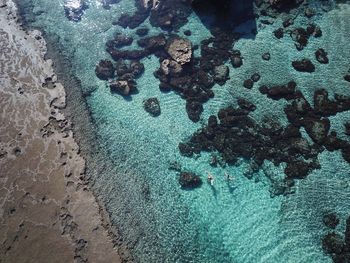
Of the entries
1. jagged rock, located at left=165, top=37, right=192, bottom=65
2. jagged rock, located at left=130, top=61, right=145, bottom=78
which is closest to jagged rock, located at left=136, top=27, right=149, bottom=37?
jagged rock, located at left=165, top=37, right=192, bottom=65

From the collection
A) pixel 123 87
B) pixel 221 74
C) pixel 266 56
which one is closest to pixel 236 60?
pixel 221 74

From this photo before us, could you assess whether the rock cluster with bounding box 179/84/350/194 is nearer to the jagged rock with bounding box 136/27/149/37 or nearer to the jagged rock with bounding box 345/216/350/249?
the jagged rock with bounding box 345/216/350/249

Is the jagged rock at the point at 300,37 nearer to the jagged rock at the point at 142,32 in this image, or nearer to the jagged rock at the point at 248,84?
the jagged rock at the point at 248,84

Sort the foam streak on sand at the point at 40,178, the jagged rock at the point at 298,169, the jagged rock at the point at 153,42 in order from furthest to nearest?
1. the jagged rock at the point at 153,42
2. the jagged rock at the point at 298,169
3. the foam streak on sand at the point at 40,178

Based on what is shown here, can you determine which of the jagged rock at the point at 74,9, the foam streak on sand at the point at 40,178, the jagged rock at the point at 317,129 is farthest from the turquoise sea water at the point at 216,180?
the jagged rock at the point at 74,9

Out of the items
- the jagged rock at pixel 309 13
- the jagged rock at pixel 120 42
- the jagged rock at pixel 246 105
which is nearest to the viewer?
the jagged rock at pixel 246 105

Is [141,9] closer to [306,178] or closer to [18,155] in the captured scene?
[18,155]

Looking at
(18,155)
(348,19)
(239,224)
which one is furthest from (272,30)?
(18,155)
